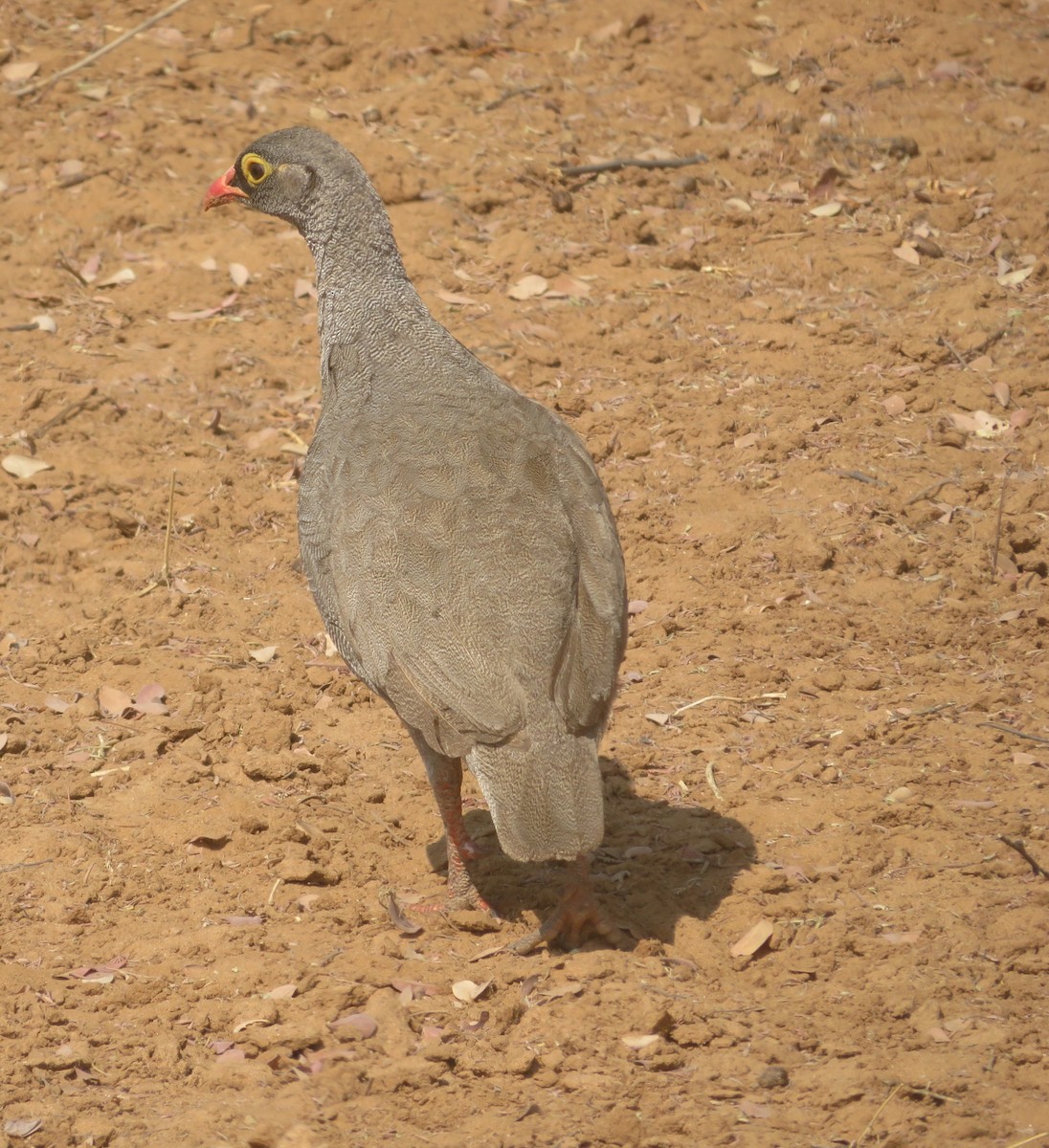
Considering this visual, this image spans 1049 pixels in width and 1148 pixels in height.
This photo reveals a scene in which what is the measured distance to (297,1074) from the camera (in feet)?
15.2

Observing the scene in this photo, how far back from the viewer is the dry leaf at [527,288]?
953 cm

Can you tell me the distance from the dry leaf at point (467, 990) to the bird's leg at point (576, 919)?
0.94 feet

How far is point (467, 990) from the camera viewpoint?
5.06 meters

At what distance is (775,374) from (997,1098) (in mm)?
5274

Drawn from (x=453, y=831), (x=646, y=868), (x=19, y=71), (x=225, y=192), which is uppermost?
(x=225, y=192)

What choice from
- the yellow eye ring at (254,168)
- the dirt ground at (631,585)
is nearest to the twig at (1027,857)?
the dirt ground at (631,585)

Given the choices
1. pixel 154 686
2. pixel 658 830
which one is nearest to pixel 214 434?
pixel 154 686

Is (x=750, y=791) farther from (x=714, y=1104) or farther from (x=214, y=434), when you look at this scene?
(x=214, y=434)

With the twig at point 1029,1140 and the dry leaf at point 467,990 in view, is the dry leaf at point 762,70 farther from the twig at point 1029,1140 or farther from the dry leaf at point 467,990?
the twig at point 1029,1140

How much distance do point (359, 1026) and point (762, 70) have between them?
8.93 m

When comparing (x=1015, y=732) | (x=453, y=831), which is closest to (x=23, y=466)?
(x=453, y=831)

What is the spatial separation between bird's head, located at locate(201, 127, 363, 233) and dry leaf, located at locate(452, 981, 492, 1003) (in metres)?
3.58

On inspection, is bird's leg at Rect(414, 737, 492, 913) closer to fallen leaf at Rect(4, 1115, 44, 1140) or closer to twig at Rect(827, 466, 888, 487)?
fallen leaf at Rect(4, 1115, 44, 1140)

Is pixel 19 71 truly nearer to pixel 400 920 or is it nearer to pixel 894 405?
pixel 894 405
